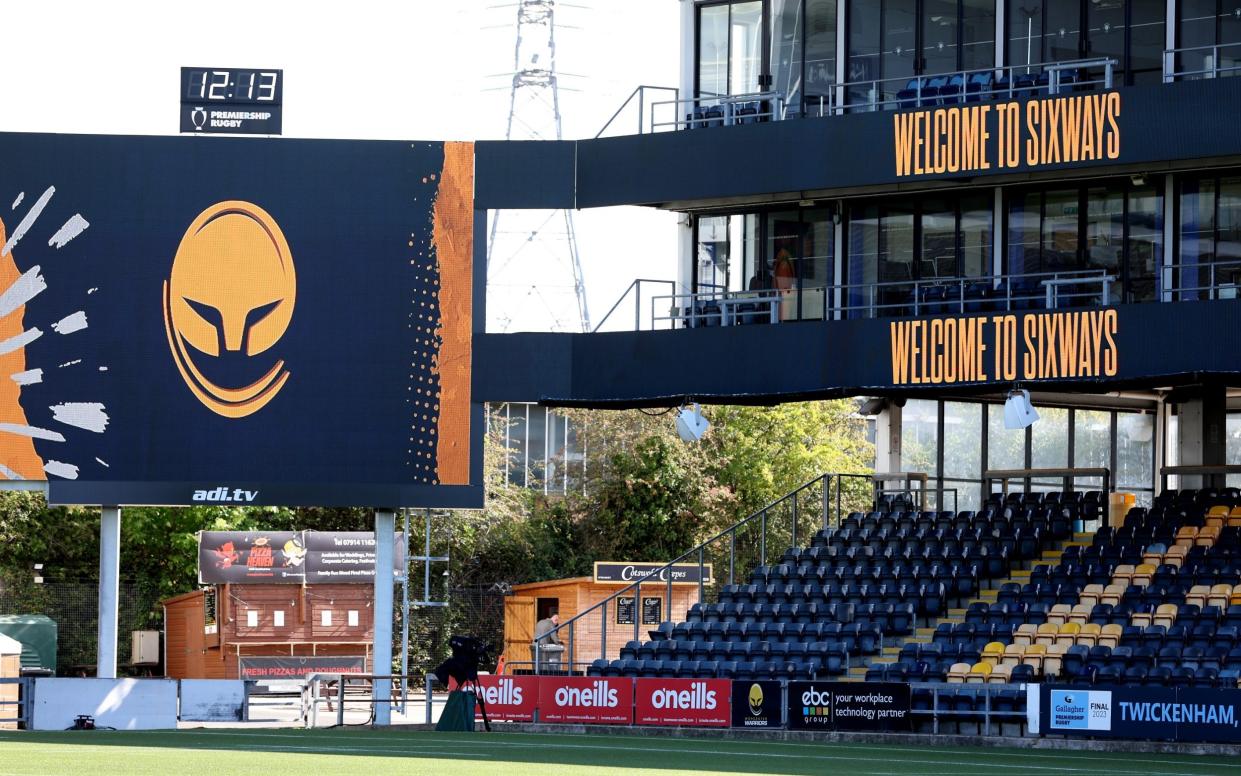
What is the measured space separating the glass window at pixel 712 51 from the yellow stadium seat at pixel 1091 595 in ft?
37.8

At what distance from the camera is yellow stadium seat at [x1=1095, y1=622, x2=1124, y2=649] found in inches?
1066

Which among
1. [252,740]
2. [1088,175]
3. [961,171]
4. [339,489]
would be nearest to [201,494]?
[339,489]

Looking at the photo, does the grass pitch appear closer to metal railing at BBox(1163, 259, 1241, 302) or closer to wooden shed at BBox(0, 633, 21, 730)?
wooden shed at BBox(0, 633, 21, 730)

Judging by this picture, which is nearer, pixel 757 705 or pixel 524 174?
pixel 757 705

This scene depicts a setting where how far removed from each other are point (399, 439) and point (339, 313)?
2.28 metres

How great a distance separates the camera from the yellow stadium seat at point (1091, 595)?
1116 inches

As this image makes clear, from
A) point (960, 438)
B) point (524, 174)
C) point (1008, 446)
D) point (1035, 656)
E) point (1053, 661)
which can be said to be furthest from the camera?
point (960, 438)

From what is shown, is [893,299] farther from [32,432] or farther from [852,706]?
[32,432]

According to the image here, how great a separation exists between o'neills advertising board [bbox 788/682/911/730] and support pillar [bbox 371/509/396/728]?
24.0 feet

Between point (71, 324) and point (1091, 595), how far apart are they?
16.7 metres

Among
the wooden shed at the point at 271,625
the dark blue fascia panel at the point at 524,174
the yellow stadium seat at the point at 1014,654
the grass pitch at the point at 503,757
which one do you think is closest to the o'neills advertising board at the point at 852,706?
the grass pitch at the point at 503,757

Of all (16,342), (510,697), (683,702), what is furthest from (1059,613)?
(16,342)

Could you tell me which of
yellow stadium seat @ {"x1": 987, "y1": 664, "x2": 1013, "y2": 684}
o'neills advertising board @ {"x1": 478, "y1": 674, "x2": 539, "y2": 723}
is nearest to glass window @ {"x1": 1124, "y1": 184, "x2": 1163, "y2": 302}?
yellow stadium seat @ {"x1": 987, "y1": 664, "x2": 1013, "y2": 684}

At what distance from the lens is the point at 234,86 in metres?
32.0
